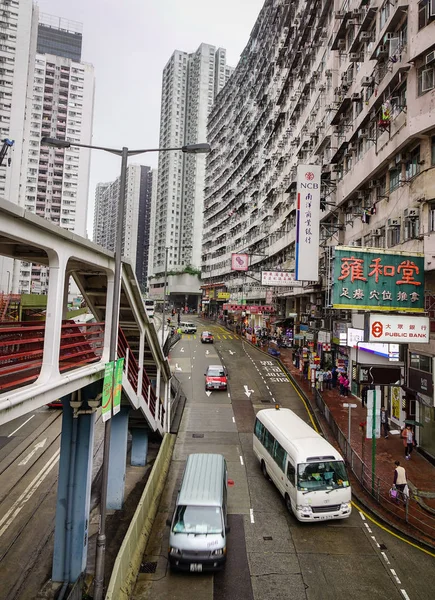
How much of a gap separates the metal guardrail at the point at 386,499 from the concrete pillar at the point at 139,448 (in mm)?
8595

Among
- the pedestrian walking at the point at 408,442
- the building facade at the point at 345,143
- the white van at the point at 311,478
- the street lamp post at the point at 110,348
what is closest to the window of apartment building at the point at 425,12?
the building facade at the point at 345,143

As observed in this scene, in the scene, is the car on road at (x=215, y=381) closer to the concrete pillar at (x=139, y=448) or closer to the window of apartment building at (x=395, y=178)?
the concrete pillar at (x=139, y=448)

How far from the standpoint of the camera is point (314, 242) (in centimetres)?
A: 2531

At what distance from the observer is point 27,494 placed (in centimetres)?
1461

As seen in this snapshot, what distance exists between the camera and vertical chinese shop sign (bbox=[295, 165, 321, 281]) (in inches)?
989

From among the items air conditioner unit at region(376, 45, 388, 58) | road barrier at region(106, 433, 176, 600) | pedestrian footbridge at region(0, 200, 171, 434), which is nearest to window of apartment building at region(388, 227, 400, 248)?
air conditioner unit at region(376, 45, 388, 58)

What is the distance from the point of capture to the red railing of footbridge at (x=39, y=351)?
5.98 m

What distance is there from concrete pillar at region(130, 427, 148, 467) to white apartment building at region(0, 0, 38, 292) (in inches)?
2717

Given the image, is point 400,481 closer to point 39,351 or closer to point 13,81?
point 39,351

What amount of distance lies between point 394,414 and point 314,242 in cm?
1116

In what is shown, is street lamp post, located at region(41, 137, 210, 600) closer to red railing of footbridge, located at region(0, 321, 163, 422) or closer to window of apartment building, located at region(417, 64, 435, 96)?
red railing of footbridge, located at region(0, 321, 163, 422)

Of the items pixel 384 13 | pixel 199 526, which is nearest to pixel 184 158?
pixel 384 13

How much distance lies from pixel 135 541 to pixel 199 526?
1.64 meters

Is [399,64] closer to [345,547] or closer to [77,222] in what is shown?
[345,547]
